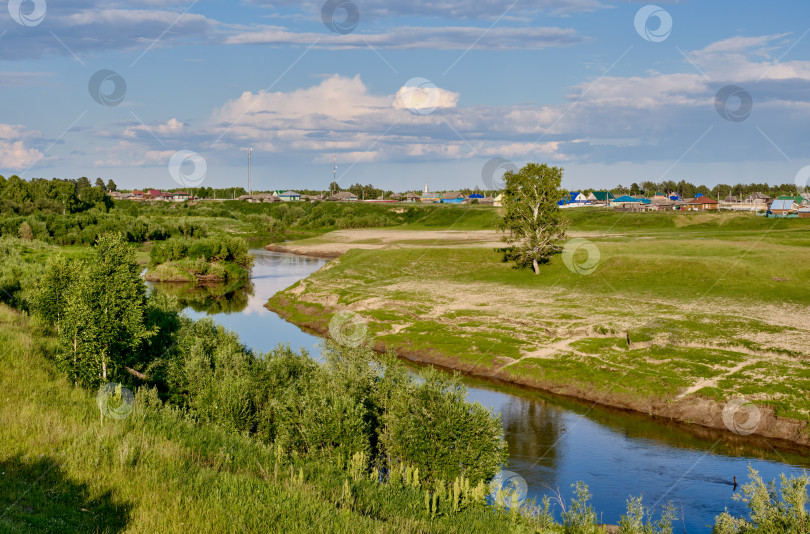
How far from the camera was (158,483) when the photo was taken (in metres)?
20.4

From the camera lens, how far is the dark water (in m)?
38.4

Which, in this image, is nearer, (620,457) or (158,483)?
(158,483)

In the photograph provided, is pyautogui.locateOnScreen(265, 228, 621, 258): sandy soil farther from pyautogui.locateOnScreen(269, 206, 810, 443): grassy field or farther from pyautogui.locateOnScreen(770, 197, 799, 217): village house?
pyautogui.locateOnScreen(770, 197, 799, 217): village house

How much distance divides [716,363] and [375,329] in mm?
39558

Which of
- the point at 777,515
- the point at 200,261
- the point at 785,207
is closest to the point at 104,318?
the point at 777,515

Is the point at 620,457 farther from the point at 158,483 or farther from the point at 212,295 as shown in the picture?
the point at 212,295

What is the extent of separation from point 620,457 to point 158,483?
3402cm

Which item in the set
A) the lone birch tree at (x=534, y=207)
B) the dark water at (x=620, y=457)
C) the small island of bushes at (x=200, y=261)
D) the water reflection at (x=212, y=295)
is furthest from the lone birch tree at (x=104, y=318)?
the small island of bushes at (x=200, y=261)

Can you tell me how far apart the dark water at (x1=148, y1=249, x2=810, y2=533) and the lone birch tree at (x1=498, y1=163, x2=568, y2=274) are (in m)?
41.2

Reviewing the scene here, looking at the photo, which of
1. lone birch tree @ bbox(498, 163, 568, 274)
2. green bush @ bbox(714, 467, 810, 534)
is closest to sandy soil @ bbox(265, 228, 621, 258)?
lone birch tree @ bbox(498, 163, 568, 274)

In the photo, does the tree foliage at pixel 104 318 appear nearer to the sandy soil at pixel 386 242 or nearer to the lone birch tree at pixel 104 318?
the lone birch tree at pixel 104 318

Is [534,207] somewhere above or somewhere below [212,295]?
above

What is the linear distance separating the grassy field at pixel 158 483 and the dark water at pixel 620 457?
14.3 m

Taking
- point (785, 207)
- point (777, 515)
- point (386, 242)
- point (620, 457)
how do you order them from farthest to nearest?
1. point (785, 207)
2. point (386, 242)
3. point (620, 457)
4. point (777, 515)
